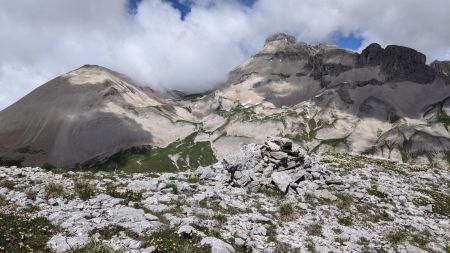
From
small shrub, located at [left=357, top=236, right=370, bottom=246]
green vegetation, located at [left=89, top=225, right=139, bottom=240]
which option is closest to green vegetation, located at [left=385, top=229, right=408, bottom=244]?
small shrub, located at [left=357, top=236, right=370, bottom=246]

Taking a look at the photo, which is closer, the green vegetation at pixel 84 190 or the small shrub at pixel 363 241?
the small shrub at pixel 363 241

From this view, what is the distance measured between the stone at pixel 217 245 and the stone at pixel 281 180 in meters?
11.1

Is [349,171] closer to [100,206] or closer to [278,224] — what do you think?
[278,224]

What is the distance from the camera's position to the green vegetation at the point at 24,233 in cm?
1700

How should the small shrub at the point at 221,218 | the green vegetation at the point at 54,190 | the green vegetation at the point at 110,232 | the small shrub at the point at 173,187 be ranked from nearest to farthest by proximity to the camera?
the green vegetation at the point at 110,232, the small shrub at the point at 221,218, the green vegetation at the point at 54,190, the small shrub at the point at 173,187

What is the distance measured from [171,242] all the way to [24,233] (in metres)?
6.27

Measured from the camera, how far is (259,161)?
112 ft

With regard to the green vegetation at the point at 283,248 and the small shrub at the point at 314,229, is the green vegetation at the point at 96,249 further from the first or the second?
the small shrub at the point at 314,229

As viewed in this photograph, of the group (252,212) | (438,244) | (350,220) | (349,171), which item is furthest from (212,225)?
(349,171)

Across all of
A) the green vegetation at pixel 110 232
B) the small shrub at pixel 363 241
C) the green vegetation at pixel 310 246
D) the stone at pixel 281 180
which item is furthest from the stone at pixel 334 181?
the green vegetation at pixel 110 232

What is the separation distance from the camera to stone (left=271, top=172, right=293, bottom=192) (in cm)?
2995

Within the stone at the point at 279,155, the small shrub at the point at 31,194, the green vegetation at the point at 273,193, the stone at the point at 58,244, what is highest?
the stone at the point at 279,155

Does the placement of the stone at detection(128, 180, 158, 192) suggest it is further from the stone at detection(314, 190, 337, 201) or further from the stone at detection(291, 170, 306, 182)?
the stone at detection(314, 190, 337, 201)

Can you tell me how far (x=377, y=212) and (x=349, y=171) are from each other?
35.7 ft
